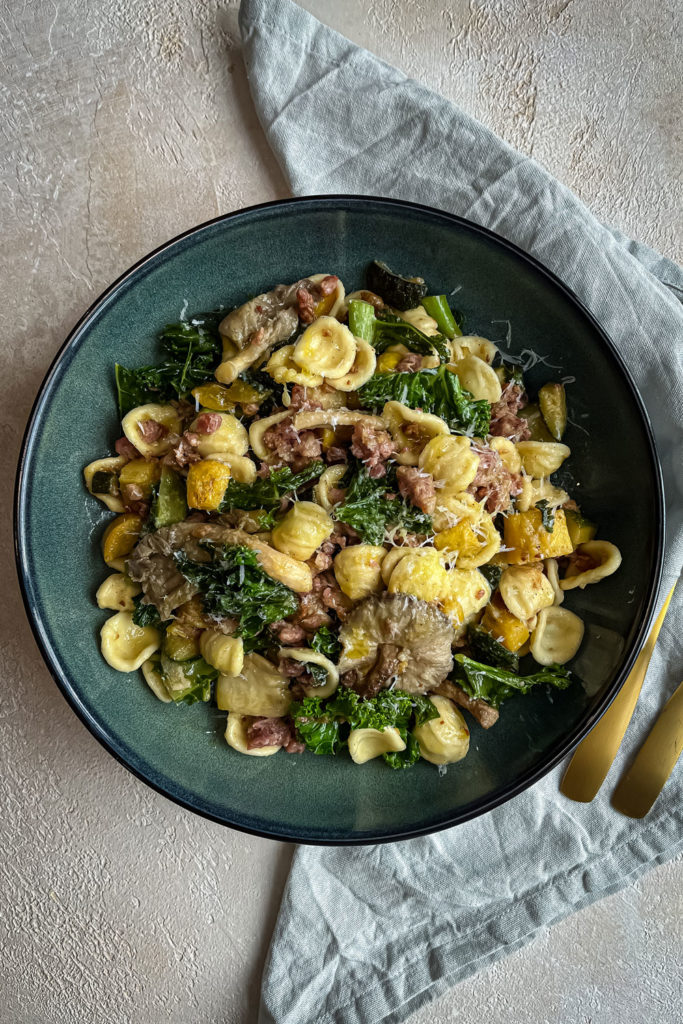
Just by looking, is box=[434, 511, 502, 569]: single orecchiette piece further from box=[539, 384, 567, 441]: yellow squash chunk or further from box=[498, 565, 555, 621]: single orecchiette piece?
box=[539, 384, 567, 441]: yellow squash chunk

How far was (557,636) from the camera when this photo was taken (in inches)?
146

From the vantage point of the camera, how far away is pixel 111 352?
11.8ft

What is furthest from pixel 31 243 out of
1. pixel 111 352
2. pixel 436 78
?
pixel 436 78

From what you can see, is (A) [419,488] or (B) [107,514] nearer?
(A) [419,488]

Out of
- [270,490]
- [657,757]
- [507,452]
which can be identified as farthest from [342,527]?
[657,757]

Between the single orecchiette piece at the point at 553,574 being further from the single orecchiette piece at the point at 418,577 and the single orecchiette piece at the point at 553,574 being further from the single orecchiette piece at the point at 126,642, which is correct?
the single orecchiette piece at the point at 126,642

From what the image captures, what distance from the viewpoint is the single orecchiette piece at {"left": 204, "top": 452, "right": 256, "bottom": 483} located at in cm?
347

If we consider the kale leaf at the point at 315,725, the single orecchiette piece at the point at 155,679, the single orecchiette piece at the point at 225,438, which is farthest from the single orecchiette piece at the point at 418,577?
the single orecchiette piece at the point at 155,679

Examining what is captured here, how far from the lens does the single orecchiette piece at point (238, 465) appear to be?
347cm

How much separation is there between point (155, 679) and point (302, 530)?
1206 mm

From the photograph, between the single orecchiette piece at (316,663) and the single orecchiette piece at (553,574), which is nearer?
the single orecchiette piece at (316,663)

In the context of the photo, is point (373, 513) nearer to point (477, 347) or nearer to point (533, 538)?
point (533, 538)

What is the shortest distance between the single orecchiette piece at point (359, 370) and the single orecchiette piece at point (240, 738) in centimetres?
184

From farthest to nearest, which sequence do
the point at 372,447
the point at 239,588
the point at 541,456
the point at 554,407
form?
the point at 554,407 → the point at 541,456 → the point at 372,447 → the point at 239,588
